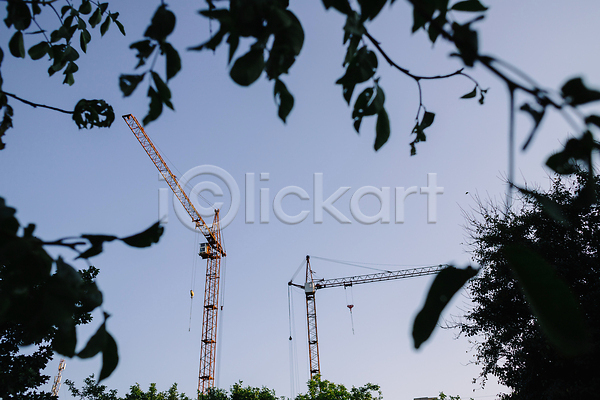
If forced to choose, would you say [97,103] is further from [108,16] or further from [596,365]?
[596,365]

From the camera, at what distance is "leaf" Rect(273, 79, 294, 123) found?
1110 millimetres

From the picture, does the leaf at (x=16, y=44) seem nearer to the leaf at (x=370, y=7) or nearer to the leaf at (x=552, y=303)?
the leaf at (x=370, y=7)

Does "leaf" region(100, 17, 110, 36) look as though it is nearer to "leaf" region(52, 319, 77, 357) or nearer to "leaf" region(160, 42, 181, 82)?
"leaf" region(160, 42, 181, 82)

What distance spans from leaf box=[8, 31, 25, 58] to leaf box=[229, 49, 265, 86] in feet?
4.38

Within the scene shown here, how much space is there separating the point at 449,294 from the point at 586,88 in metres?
0.37

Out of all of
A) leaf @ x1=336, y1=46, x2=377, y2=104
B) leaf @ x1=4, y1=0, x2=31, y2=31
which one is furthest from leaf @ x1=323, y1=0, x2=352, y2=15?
leaf @ x1=4, y1=0, x2=31, y2=31

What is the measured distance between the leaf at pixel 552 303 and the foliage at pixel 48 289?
0.88 m

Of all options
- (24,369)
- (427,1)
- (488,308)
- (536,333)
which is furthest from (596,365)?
(24,369)

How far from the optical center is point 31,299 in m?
1.14

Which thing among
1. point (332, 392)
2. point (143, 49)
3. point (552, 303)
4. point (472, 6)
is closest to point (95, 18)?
point (143, 49)

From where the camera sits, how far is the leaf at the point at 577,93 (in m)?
0.60

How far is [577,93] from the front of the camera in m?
0.61

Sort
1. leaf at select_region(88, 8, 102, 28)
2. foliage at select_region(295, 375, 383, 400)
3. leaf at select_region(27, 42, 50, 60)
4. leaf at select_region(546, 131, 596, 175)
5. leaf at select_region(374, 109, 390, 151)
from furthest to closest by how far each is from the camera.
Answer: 1. foliage at select_region(295, 375, 383, 400)
2. leaf at select_region(88, 8, 102, 28)
3. leaf at select_region(27, 42, 50, 60)
4. leaf at select_region(374, 109, 390, 151)
5. leaf at select_region(546, 131, 596, 175)

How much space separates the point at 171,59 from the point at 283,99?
11.6 inches
